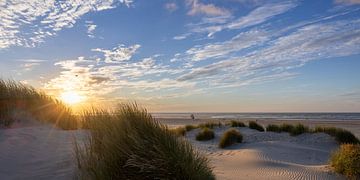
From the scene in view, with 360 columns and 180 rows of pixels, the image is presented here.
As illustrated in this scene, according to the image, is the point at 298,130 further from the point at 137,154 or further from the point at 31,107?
the point at 137,154

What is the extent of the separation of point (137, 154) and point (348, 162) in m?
5.81

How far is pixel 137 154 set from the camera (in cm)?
619

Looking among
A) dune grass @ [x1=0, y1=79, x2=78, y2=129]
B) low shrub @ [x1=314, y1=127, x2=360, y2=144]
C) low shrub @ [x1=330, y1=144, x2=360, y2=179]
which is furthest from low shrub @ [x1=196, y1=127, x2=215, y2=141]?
low shrub @ [x1=330, y1=144, x2=360, y2=179]

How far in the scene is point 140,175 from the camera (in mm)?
6012

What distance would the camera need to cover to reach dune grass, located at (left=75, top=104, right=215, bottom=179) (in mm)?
6027

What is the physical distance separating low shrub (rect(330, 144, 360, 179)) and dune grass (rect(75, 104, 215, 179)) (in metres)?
4.30

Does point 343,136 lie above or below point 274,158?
above

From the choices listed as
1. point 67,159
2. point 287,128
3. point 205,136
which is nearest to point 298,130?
point 287,128

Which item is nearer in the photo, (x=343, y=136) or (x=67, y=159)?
(x=67, y=159)

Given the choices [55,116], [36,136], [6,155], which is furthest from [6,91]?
[6,155]

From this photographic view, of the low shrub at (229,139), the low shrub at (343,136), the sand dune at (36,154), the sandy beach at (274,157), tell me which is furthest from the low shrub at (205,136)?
the sand dune at (36,154)

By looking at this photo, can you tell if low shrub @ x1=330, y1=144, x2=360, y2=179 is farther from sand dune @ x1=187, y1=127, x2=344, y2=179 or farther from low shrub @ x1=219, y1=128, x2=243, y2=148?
low shrub @ x1=219, y1=128, x2=243, y2=148

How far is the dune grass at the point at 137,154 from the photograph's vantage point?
6.03m

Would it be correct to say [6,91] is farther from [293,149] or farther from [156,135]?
[293,149]
